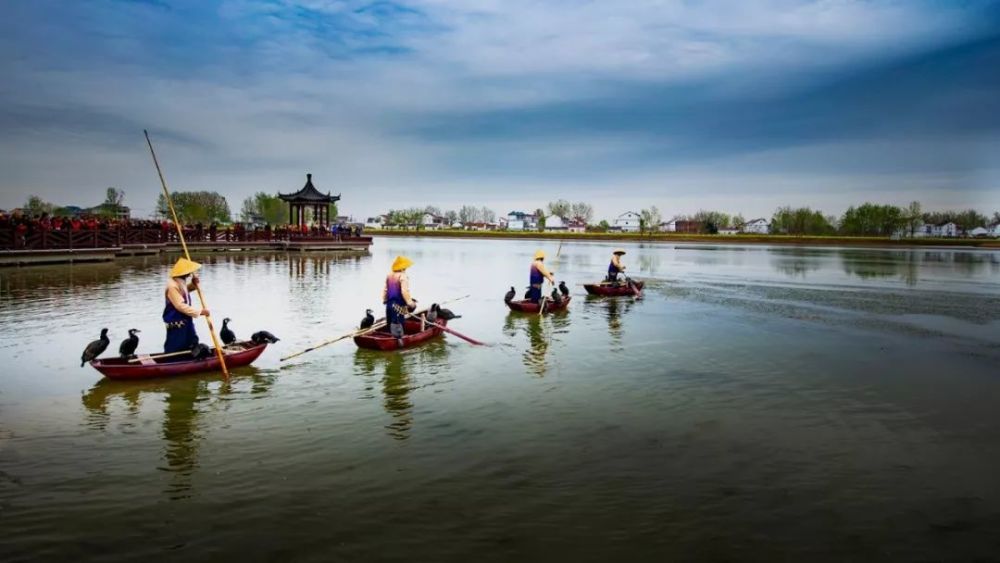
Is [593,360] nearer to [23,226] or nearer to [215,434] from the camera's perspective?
→ [215,434]

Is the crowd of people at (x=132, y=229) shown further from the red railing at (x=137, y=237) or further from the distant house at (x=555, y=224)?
the distant house at (x=555, y=224)

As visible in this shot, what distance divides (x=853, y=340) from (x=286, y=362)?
1381cm

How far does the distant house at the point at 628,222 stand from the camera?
176 metres

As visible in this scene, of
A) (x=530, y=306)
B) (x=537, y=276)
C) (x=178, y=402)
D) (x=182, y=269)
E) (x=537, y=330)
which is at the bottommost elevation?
(x=178, y=402)

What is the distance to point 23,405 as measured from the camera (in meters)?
8.95

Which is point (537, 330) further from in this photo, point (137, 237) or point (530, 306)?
point (137, 237)

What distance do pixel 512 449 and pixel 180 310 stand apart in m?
6.17

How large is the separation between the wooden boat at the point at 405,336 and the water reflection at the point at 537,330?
7.34 feet

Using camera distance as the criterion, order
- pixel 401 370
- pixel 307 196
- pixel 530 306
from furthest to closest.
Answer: pixel 307 196
pixel 530 306
pixel 401 370

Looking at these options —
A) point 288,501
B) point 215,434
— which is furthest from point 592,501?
point 215,434

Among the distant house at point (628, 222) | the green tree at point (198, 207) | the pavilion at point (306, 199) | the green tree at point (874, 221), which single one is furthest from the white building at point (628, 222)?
the pavilion at point (306, 199)

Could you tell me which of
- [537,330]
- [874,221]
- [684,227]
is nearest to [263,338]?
[537,330]

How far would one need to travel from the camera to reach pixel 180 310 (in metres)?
10.1

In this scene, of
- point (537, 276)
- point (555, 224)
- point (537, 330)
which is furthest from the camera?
point (555, 224)
